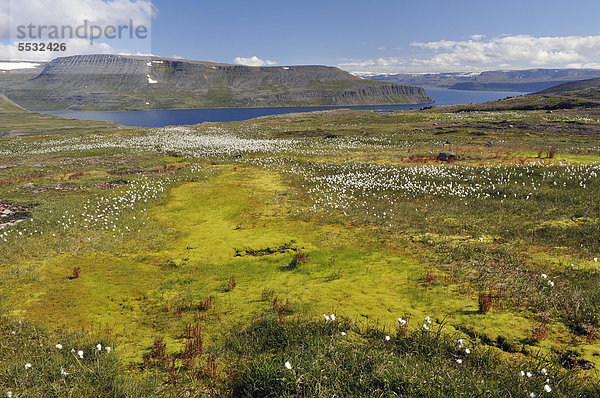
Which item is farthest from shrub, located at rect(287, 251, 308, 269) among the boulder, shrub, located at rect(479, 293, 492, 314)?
the boulder

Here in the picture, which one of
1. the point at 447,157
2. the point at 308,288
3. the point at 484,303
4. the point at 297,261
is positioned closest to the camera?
the point at 484,303

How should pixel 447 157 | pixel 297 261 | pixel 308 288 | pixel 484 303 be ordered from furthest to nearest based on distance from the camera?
1. pixel 447 157
2. pixel 297 261
3. pixel 308 288
4. pixel 484 303

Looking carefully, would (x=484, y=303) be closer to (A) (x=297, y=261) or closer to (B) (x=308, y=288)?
(B) (x=308, y=288)

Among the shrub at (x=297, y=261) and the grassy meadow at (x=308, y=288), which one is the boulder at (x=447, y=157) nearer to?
the grassy meadow at (x=308, y=288)

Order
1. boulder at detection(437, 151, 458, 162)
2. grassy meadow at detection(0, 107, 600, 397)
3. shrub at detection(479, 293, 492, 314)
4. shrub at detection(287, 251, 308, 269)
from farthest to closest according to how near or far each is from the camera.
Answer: boulder at detection(437, 151, 458, 162), shrub at detection(287, 251, 308, 269), shrub at detection(479, 293, 492, 314), grassy meadow at detection(0, 107, 600, 397)

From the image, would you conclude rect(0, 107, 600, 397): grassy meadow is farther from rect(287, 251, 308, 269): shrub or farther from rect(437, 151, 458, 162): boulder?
rect(437, 151, 458, 162): boulder

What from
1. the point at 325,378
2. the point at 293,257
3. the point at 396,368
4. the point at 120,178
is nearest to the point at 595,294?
the point at 396,368

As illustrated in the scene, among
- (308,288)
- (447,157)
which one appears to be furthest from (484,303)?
(447,157)

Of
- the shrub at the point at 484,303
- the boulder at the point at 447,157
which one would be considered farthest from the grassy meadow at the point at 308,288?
the boulder at the point at 447,157
